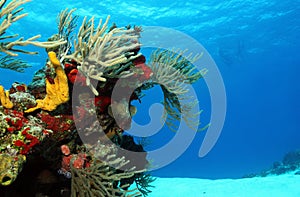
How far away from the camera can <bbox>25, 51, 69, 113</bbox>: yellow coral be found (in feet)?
11.4

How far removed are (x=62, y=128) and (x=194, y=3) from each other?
26209 millimetres

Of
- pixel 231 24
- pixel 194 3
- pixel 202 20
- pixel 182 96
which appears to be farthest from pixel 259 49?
pixel 182 96

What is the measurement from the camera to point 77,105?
3.89 meters

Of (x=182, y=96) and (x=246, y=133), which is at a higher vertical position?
(x=246, y=133)

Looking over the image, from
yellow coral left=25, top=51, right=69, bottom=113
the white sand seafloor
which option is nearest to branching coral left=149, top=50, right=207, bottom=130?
yellow coral left=25, top=51, right=69, bottom=113

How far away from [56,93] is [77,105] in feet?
1.33

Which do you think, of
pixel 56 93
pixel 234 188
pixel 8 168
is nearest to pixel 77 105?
pixel 56 93

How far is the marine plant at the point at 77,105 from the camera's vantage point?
3.23 m

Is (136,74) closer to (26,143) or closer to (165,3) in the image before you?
(26,143)

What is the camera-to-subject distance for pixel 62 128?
375 centimetres

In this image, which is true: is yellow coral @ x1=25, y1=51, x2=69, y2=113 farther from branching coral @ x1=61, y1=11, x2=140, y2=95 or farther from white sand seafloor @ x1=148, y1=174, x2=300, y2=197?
white sand seafloor @ x1=148, y1=174, x2=300, y2=197

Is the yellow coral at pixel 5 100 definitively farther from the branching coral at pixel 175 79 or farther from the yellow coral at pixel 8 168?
the branching coral at pixel 175 79

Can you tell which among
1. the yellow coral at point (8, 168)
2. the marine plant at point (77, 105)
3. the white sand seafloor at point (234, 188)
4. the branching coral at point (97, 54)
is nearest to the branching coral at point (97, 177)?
the marine plant at point (77, 105)

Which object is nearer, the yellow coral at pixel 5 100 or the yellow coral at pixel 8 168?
the yellow coral at pixel 8 168
